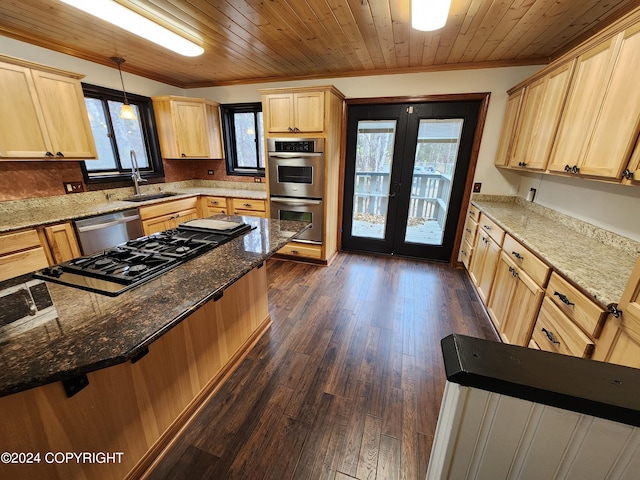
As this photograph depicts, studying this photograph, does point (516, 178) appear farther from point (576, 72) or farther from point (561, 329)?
point (561, 329)

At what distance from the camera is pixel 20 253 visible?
6.77 ft

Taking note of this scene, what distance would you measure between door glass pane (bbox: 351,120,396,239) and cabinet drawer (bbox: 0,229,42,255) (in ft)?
11.2

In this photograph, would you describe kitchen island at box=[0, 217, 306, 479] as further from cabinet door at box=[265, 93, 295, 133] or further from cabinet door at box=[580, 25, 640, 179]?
cabinet door at box=[265, 93, 295, 133]

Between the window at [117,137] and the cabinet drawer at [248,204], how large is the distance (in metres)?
1.25

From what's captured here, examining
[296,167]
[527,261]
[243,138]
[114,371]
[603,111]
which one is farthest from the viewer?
[243,138]

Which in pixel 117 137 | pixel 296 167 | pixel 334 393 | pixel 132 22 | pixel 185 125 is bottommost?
pixel 334 393

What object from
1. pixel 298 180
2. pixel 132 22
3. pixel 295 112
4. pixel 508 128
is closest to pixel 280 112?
pixel 295 112

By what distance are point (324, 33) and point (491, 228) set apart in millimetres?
2373

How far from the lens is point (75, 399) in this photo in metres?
0.93

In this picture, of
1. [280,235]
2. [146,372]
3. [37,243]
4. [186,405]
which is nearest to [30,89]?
[37,243]

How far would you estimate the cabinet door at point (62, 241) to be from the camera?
2242 mm

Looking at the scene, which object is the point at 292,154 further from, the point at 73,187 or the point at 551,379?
the point at 551,379

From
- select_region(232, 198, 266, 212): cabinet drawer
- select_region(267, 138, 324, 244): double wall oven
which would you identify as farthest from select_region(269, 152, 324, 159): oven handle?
select_region(232, 198, 266, 212): cabinet drawer

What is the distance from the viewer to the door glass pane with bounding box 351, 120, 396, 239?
3527 millimetres
